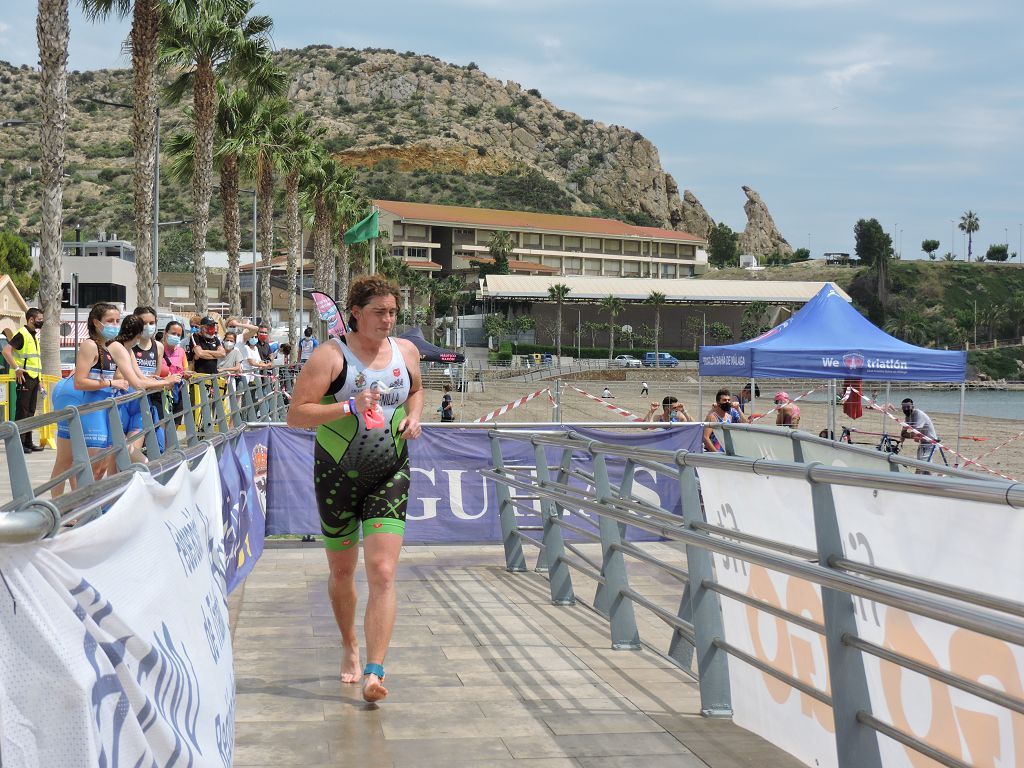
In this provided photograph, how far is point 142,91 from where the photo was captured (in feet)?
80.7

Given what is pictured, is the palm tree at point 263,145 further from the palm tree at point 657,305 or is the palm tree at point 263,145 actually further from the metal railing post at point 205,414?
the palm tree at point 657,305

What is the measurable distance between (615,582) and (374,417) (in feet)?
7.98

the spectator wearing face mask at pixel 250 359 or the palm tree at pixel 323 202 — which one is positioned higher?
the palm tree at pixel 323 202

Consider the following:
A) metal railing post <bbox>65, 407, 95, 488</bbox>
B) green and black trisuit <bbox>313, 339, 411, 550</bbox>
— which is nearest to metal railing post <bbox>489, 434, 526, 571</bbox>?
green and black trisuit <bbox>313, 339, 411, 550</bbox>

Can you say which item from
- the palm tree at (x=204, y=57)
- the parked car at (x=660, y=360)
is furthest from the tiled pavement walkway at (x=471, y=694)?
the parked car at (x=660, y=360)

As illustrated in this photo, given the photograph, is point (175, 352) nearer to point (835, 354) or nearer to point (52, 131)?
point (52, 131)

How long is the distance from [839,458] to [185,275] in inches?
4574

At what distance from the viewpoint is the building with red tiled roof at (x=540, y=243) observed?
455 feet

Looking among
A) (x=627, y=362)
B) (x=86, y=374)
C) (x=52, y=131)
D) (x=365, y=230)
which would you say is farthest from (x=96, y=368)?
(x=627, y=362)

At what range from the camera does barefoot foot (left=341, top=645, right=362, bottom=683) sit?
6.08 meters

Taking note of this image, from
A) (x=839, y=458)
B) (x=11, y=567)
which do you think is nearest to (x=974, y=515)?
(x=11, y=567)

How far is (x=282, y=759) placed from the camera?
4844 mm

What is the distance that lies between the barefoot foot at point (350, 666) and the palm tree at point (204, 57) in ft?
75.8

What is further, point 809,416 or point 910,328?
point 910,328
